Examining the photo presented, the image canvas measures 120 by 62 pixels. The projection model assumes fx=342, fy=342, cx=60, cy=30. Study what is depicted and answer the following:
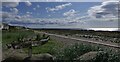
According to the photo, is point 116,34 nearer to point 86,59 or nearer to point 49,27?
point 86,59

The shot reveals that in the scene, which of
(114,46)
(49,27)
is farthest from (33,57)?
Answer: (114,46)

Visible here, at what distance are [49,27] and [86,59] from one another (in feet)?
4.09

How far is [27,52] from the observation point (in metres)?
8.84

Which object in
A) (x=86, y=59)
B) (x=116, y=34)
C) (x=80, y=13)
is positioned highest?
(x=80, y=13)

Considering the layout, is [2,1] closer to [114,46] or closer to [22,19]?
[22,19]

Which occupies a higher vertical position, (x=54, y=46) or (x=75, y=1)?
(x=75, y=1)

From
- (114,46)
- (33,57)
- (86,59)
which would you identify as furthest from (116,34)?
(33,57)

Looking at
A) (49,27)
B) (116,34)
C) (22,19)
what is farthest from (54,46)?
(116,34)

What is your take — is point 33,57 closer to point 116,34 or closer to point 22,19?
point 22,19

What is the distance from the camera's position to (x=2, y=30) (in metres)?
8.84

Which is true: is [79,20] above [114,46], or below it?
above

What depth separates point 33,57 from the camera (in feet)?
28.9

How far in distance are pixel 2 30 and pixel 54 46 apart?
4.62ft

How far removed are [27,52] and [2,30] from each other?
862 millimetres
